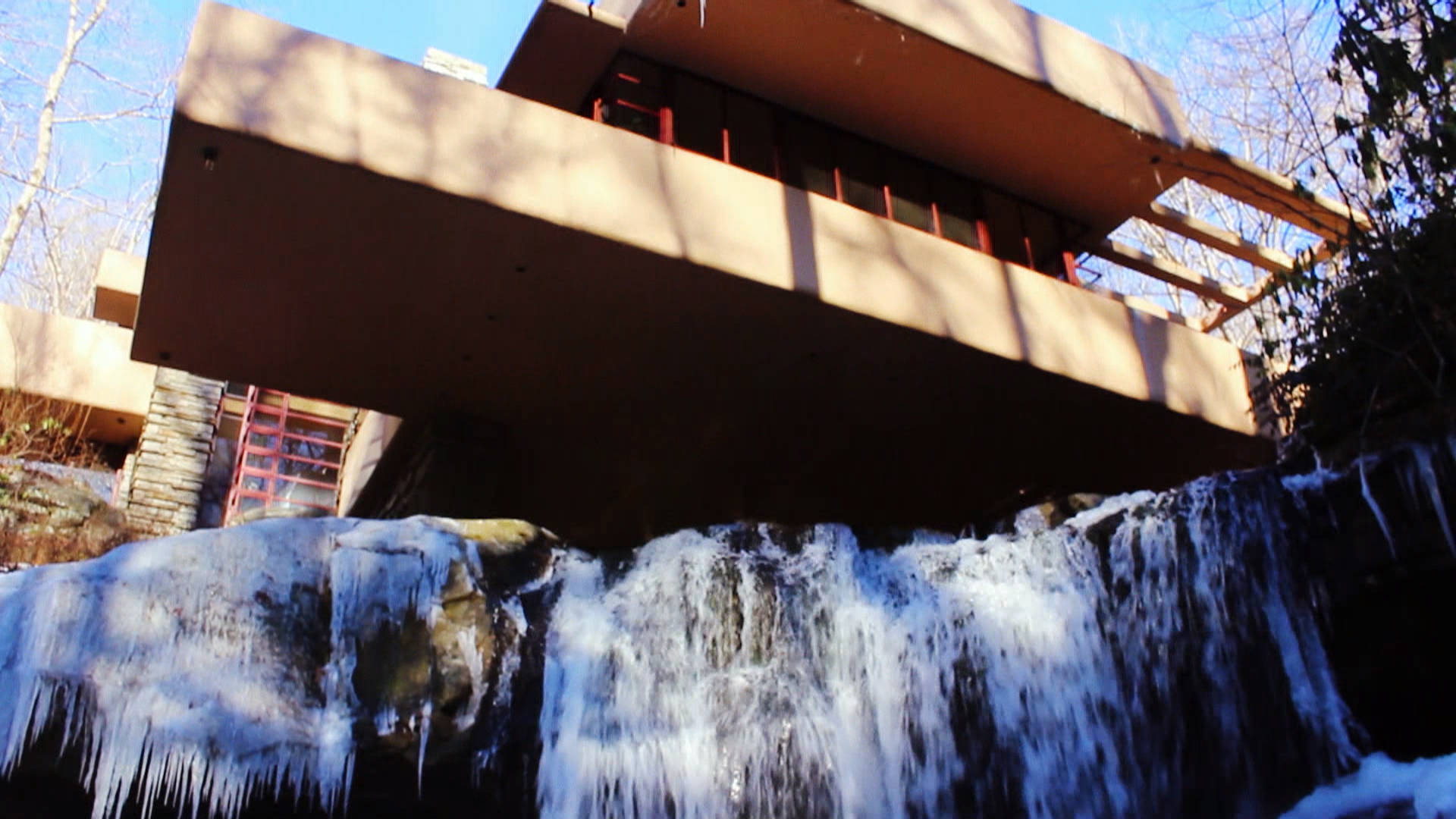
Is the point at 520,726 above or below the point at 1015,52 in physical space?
below

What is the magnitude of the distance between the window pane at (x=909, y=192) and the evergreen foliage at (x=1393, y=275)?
4148mm

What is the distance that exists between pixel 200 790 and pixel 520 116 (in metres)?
4.52

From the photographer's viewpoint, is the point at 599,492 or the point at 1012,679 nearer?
the point at 1012,679

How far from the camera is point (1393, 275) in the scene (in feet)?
21.1

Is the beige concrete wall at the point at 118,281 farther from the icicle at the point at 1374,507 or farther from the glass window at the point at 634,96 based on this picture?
the icicle at the point at 1374,507

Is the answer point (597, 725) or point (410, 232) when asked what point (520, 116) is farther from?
point (597, 725)

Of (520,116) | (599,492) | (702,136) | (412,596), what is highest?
(702,136)

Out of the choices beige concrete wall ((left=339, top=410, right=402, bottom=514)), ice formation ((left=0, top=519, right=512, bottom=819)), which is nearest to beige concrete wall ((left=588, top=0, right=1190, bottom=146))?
beige concrete wall ((left=339, top=410, right=402, bottom=514))

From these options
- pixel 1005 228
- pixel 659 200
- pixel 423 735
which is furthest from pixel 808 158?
pixel 423 735

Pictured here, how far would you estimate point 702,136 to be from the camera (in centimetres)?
1024

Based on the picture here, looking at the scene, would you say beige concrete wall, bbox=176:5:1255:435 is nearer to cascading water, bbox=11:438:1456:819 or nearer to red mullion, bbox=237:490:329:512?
cascading water, bbox=11:438:1456:819

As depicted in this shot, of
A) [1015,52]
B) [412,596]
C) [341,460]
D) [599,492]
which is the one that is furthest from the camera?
[341,460]

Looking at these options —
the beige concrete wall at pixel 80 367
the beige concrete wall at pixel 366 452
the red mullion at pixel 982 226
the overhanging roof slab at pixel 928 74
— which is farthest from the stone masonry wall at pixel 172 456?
the red mullion at pixel 982 226

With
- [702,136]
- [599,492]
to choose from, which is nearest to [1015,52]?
[702,136]
